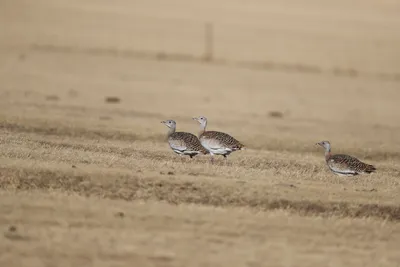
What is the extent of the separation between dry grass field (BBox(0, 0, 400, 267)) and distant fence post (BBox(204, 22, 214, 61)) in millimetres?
305

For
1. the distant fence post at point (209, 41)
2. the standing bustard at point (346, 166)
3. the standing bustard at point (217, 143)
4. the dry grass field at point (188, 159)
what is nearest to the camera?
the dry grass field at point (188, 159)

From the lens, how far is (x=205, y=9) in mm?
53812

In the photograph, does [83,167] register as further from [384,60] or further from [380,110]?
[384,60]

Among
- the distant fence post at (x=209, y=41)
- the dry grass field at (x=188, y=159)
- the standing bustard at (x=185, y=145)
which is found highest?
the standing bustard at (x=185, y=145)

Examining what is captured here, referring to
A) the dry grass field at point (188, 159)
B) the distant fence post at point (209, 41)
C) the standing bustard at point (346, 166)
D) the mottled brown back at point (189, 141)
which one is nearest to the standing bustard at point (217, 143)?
the mottled brown back at point (189, 141)

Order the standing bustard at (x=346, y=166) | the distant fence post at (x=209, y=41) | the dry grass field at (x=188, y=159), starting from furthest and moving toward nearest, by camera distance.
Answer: the distant fence post at (x=209, y=41) < the standing bustard at (x=346, y=166) < the dry grass field at (x=188, y=159)

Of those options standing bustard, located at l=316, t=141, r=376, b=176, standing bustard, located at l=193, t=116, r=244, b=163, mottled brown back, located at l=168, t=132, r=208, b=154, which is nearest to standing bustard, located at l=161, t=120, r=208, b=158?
mottled brown back, located at l=168, t=132, r=208, b=154

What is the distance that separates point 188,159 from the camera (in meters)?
15.4

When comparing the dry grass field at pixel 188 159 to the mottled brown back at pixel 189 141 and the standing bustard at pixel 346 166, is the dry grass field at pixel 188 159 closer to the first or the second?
the standing bustard at pixel 346 166

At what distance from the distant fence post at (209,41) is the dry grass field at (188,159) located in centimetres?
31

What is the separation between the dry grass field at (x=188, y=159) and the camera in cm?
1124

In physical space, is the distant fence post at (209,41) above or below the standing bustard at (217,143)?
below

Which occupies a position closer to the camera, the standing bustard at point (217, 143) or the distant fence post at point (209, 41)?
the standing bustard at point (217, 143)

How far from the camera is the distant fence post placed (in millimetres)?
40550
